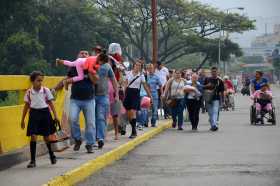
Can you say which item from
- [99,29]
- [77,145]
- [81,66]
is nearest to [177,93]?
[77,145]

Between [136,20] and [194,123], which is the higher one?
[136,20]

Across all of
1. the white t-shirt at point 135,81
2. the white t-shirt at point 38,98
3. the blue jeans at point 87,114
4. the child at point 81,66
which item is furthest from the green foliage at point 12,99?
the white t-shirt at point 38,98

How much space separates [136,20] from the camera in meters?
77.9

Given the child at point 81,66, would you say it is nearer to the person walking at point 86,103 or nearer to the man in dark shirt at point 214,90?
the person walking at point 86,103

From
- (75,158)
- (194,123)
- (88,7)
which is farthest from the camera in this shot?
(88,7)

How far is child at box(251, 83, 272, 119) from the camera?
76.4ft

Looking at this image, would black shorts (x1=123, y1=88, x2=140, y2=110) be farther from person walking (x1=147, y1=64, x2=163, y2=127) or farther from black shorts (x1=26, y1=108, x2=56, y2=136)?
black shorts (x1=26, y1=108, x2=56, y2=136)

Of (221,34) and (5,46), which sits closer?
(5,46)

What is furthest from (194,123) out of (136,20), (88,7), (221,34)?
(221,34)

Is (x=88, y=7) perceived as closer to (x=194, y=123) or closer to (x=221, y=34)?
(x=221, y=34)

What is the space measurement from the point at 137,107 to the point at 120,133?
1.03 m

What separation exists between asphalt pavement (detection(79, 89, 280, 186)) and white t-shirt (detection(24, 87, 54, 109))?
131 centimetres

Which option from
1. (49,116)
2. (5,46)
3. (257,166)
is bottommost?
(257,166)

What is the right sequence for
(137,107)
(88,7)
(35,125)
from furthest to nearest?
(88,7) < (137,107) < (35,125)
